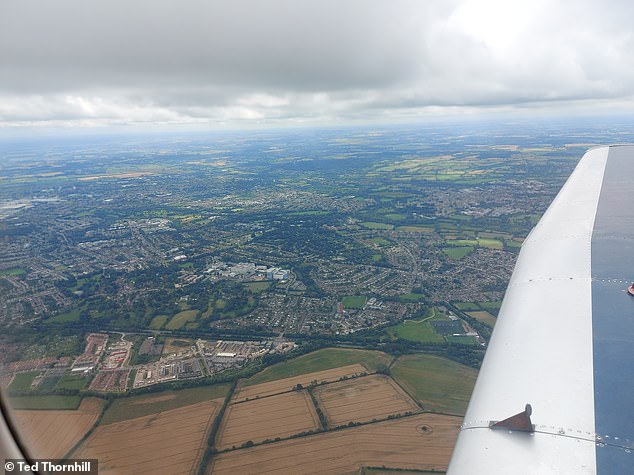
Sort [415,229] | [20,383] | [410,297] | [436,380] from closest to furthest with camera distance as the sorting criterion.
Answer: [20,383] < [436,380] < [410,297] < [415,229]

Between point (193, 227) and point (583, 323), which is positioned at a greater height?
point (583, 323)

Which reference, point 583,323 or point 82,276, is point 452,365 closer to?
point 583,323

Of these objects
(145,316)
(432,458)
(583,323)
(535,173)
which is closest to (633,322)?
(583,323)

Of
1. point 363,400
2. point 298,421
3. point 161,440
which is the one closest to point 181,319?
point 161,440

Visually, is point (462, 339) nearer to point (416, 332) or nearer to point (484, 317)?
point (416, 332)

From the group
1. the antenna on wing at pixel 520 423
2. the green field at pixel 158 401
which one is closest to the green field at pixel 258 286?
the green field at pixel 158 401

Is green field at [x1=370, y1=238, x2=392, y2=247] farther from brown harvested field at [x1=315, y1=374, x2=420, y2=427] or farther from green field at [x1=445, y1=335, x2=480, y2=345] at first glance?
brown harvested field at [x1=315, y1=374, x2=420, y2=427]

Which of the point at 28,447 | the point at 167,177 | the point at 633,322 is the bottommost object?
the point at 167,177
